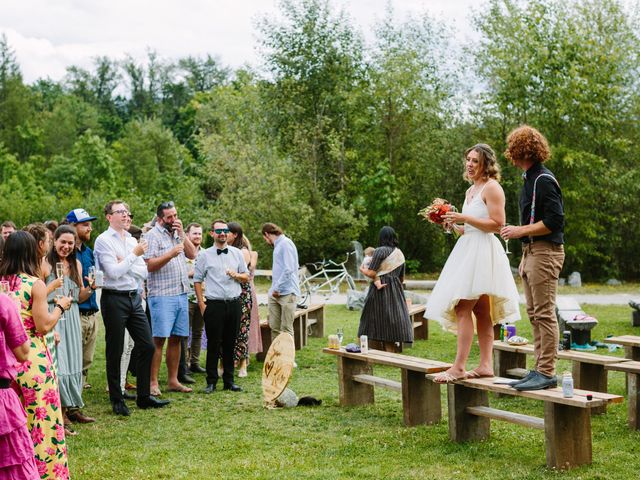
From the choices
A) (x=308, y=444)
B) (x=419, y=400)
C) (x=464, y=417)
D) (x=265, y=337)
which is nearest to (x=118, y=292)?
(x=308, y=444)

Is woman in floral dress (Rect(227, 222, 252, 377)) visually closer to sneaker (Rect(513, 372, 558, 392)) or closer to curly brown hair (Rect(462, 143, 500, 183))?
curly brown hair (Rect(462, 143, 500, 183))

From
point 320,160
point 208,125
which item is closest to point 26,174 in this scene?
point 208,125

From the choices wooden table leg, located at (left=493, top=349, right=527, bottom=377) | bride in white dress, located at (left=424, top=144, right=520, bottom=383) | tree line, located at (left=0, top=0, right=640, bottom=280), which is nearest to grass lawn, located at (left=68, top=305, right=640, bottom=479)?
wooden table leg, located at (left=493, top=349, right=527, bottom=377)

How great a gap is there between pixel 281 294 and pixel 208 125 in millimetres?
33938

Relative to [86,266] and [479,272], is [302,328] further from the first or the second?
[479,272]

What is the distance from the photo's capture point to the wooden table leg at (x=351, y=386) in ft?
25.8

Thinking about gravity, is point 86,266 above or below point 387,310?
above

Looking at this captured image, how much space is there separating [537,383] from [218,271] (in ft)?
13.9

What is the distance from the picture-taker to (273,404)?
310 inches

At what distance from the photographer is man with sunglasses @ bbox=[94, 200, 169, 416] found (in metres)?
7.52

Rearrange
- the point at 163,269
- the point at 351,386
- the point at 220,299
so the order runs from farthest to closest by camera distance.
→ the point at 220,299 → the point at 163,269 → the point at 351,386

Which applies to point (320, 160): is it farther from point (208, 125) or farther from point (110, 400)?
point (110, 400)

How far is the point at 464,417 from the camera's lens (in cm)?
626

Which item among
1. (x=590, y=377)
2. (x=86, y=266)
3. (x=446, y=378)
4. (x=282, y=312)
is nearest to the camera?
(x=446, y=378)
